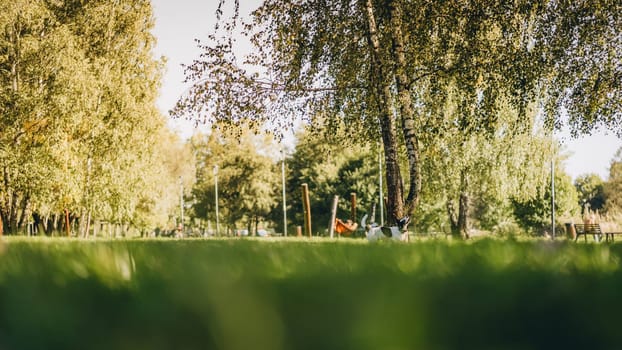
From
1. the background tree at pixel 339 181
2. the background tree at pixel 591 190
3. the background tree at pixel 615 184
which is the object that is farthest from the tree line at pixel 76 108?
the background tree at pixel 591 190

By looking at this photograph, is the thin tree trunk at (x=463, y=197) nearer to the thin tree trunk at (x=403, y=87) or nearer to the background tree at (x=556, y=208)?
the background tree at (x=556, y=208)

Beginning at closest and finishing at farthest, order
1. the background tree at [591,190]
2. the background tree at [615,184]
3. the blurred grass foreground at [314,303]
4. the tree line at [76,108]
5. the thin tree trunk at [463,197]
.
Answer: the blurred grass foreground at [314,303]
the tree line at [76,108]
the thin tree trunk at [463,197]
the background tree at [615,184]
the background tree at [591,190]

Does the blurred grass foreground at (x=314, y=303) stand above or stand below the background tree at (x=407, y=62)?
below

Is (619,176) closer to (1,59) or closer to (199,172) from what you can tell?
(199,172)

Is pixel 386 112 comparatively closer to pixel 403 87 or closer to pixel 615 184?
pixel 403 87

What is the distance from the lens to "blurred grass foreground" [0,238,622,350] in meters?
0.67

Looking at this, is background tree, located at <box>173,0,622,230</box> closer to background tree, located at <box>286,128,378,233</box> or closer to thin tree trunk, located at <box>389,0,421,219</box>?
thin tree trunk, located at <box>389,0,421,219</box>

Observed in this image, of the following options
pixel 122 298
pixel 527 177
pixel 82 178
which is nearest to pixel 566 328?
pixel 122 298

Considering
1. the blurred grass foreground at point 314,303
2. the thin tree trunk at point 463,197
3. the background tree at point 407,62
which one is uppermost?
the background tree at point 407,62

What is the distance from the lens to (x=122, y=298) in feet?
2.67

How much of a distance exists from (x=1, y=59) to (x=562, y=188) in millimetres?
51762

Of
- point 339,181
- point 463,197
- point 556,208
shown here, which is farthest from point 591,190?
point 463,197

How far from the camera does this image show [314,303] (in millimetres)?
707

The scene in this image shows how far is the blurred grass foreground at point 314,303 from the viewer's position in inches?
26.5
